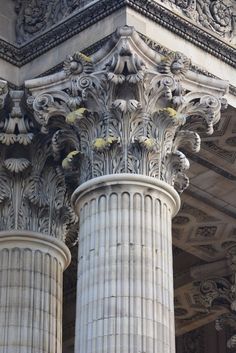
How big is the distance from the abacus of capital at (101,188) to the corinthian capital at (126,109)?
3 cm

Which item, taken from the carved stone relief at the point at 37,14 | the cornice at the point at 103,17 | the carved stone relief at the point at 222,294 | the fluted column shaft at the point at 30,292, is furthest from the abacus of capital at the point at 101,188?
the carved stone relief at the point at 222,294

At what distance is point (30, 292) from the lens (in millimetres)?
31406

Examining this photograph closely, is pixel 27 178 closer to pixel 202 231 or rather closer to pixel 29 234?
pixel 29 234

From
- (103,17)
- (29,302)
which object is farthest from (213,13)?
(29,302)

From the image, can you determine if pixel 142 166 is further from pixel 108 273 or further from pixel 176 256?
pixel 176 256

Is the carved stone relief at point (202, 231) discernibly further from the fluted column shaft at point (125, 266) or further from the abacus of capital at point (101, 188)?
the fluted column shaft at point (125, 266)

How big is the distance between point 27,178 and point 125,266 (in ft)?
15.8

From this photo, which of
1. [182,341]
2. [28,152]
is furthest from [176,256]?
[28,152]

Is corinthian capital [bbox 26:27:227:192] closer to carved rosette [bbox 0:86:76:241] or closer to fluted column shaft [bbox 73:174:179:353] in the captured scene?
fluted column shaft [bbox 73:174:179:353]

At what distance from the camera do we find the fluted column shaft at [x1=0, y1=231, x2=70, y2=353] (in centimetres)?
3097

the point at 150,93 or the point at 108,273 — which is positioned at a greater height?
the point at 150,93

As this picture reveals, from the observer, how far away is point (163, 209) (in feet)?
96.8

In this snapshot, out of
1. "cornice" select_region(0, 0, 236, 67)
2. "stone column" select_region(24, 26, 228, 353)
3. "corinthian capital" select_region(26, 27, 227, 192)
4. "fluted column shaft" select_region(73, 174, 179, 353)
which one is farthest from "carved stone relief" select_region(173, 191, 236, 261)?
"fluted column shaft" select_region(73, 174, 179, 353)

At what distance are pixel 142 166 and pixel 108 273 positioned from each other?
249 cm
